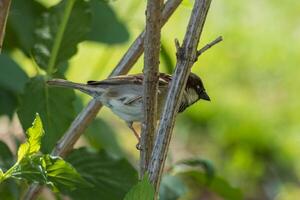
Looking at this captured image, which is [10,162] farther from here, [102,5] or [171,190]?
[102,5]

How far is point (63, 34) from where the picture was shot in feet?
5.51

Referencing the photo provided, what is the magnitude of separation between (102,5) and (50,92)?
24.0 inches

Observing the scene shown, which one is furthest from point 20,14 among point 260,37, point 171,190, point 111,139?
point 260,37

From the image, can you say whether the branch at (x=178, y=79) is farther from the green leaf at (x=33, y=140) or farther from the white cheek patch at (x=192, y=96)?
the white cheek patch at (x=192, y=96)

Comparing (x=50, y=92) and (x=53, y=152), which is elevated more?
(x=50, y=92)

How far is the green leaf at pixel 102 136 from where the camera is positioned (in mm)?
2158

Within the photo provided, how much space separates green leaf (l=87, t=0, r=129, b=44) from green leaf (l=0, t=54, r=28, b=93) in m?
0.20

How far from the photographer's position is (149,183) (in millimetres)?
1135

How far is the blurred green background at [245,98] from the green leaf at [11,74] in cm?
197

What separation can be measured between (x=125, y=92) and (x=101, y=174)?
0.18 m

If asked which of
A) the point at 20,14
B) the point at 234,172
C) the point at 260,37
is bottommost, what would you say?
the point at 20,14

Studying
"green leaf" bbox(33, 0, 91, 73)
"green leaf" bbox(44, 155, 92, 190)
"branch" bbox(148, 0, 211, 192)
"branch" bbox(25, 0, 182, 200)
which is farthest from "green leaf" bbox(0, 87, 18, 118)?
"branch" bbox(148, 0, 211, 192)

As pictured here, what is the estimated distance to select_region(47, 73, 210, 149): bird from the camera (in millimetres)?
1586

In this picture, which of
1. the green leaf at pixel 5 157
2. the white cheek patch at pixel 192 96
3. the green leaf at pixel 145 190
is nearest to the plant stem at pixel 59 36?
the green leaf at pixel 5 157
